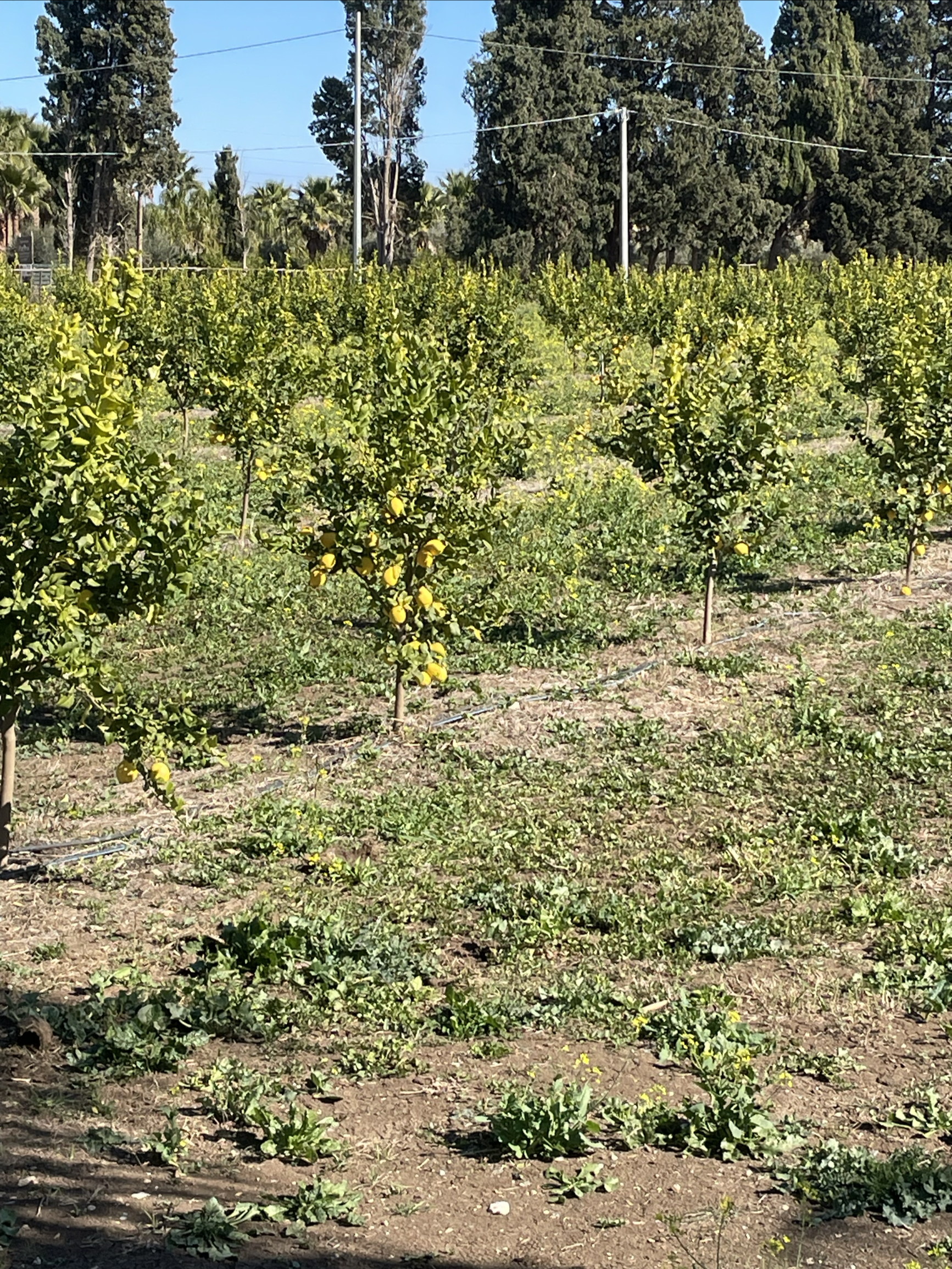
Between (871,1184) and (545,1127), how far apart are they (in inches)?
35.8

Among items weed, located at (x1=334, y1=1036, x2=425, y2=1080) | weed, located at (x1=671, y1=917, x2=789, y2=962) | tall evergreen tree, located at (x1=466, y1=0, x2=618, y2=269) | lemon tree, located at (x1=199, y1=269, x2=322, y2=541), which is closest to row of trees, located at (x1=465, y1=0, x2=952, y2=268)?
tall evergreen tree, located at (x1=466, y1=0, x2=618, y2=269)

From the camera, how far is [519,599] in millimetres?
10438

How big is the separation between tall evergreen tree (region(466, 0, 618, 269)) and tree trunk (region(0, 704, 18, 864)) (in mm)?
37548

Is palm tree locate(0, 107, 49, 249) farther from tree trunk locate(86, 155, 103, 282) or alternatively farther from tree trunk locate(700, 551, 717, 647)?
tree trunk locate(700, 551, 717, 647)

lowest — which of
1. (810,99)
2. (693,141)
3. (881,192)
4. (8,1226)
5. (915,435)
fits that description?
(8,1226)

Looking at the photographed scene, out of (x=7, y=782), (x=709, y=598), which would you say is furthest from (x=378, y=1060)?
(x=709, y=598)

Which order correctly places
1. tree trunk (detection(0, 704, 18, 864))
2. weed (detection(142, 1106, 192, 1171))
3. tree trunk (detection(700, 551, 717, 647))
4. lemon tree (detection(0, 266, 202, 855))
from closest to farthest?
weed (detection(142, 1106, 192, 1171)) → lemon tree (detection(0, 266, 202, 855)) → tree trunk (detection(0, 704, 18, 864)) → tree trunk (detection(700, 551, 717, 647))

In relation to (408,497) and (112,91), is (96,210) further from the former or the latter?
(408,497)

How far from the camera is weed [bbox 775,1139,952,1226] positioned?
3879 mm

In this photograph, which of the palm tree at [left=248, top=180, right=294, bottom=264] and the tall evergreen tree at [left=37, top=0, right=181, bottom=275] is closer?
the tall evergreen tree at [left=37, top=0, right=181, bottom=275]

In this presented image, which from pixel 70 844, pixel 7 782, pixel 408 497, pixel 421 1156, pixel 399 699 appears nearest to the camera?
pixel 421 1156

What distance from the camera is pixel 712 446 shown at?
31.0 feet

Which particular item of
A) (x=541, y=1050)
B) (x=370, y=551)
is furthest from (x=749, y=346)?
(x=541, y=1050)

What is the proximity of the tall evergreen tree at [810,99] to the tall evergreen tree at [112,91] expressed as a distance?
2034 centimetres
